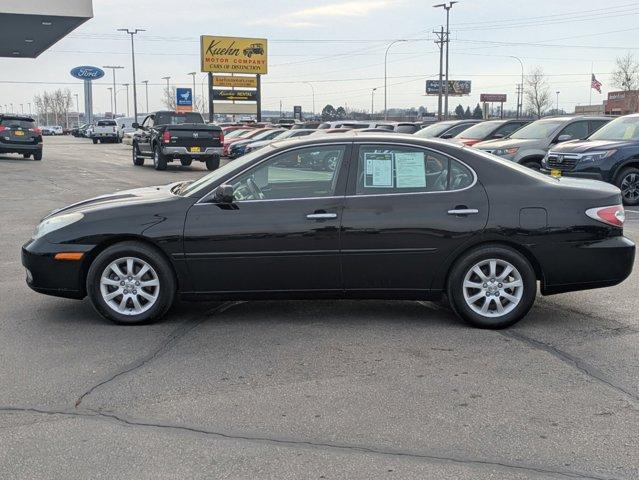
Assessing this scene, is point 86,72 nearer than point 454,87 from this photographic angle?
Yes

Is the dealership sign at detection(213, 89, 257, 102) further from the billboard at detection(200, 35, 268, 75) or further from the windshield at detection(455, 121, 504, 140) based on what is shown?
the windshield at detection(455, 121, 504, 140)

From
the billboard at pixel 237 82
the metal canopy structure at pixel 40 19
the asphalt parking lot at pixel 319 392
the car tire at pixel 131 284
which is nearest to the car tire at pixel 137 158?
the metal canopy structure at pixel 40 19

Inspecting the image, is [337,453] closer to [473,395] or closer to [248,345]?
[473,395]

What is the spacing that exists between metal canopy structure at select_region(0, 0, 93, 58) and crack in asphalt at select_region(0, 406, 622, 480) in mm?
25216

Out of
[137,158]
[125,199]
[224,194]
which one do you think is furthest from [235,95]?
[224,194]

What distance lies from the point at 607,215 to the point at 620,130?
355 inches

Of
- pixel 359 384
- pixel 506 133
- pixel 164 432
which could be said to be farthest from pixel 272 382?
pixel 506 133

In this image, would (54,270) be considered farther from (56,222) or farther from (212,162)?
(212,162)

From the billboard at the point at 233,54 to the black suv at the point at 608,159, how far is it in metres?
39.8

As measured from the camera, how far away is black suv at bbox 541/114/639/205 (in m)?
12.6

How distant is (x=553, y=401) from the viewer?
4.06 m

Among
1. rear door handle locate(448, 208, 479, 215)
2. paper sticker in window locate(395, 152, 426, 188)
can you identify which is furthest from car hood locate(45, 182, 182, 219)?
rear door handle locate(448, 208, 479, 215)

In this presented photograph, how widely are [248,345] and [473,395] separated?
5.68ft

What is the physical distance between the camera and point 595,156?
1270cm
